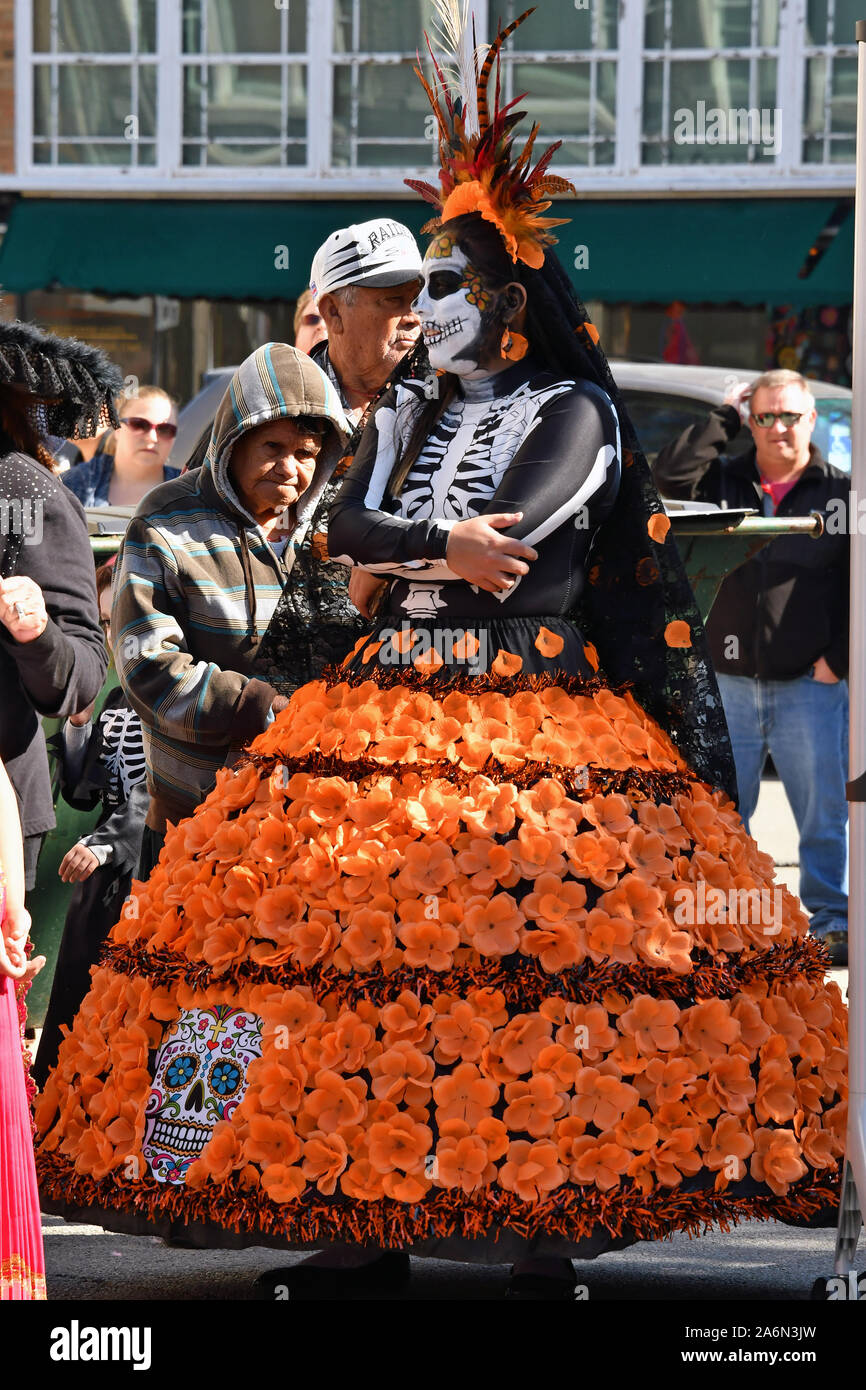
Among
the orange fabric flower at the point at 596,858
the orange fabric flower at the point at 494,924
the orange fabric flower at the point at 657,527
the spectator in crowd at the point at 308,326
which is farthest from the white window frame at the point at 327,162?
the orange fabric flower at the point at 494,924

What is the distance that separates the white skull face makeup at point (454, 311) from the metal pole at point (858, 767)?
0.75 metres

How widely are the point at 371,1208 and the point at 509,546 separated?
1.22m

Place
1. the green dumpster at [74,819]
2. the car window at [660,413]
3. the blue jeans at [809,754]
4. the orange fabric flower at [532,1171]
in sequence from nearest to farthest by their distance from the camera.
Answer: the orange fabric flower at [532,1171]
the green dumpster at [74,819]
the blue jeans at [809,754]
the car window at [660,413]

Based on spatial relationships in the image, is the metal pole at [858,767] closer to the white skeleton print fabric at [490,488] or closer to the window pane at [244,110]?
the white skeleton print fabric at [490,488]

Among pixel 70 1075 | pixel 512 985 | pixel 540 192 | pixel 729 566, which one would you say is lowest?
pixel 70 1075

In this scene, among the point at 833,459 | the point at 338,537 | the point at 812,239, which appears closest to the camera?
the point at 338,537

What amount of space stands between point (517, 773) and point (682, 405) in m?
8.23

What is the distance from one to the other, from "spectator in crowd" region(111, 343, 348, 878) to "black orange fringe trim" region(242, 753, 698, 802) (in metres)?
0.72

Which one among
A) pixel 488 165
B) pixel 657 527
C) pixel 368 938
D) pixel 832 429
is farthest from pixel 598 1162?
pixel 832 429

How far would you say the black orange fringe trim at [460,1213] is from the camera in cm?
346

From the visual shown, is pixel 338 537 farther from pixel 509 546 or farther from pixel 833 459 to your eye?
pixel 833 459

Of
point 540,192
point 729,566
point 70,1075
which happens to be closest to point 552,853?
point 70,1075

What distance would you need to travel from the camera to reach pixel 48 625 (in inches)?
173

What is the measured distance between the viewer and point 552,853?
143 inches
